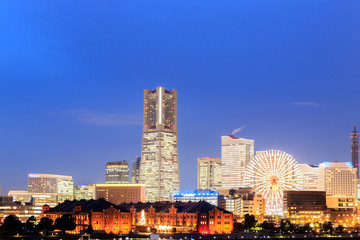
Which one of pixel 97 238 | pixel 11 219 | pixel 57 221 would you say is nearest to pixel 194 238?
pixel 97 238

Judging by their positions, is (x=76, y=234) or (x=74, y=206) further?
(x=74, y=206)

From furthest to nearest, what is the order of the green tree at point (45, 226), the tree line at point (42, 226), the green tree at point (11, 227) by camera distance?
the green tree at point (45, 226) → the tree line at point (42, 226) → the green tree at point (11, 227)

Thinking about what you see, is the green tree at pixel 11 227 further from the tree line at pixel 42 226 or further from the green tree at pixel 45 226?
the green tree at pixel 45 226

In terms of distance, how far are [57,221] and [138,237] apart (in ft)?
86.1

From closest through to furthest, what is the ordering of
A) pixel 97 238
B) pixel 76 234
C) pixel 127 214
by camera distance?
pixel 97 238 < pixel 76 234 < pixel 127 214

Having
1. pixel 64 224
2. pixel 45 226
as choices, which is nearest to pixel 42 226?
pixel 45 226

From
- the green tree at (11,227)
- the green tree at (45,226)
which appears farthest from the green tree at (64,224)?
the green tree at (11,227)

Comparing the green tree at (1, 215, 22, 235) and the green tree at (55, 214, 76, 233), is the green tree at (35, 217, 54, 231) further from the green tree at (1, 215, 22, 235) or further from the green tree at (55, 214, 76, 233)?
the green tree at (1, 215, 22, 235)

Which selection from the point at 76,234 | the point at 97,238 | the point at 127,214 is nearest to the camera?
the point at 97,238

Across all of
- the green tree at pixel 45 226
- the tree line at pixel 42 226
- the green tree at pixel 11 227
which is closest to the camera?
the green tree at pixel 11 227

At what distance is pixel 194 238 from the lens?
171125mm

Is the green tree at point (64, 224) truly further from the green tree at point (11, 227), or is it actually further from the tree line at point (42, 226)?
the green tree at point (11, 227)

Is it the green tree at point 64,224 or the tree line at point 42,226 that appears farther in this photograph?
the green tree at point 64,224

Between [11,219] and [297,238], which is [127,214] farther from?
[297,238]
